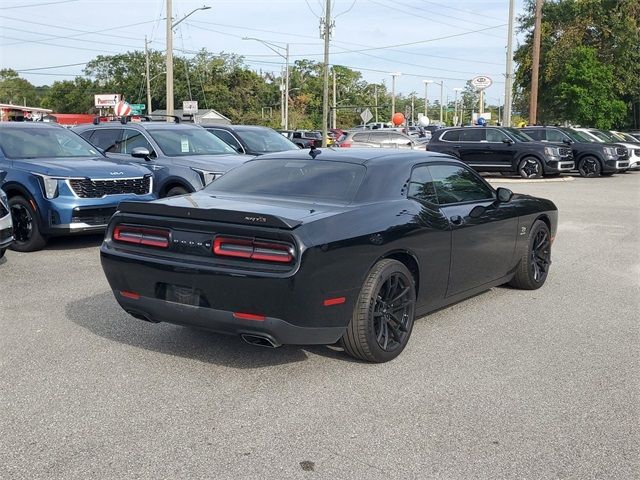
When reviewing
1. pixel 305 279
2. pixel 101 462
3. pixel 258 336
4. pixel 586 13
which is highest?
pixel 586 13

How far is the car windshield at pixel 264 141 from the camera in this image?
14.8 m

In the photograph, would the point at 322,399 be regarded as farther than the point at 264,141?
No

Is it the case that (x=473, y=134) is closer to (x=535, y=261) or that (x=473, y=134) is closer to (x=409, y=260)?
(x=535, y=261)

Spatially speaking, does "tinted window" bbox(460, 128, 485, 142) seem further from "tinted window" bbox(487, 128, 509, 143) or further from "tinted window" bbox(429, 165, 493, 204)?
"tinted window" bbox(429, 165, 493, 204)

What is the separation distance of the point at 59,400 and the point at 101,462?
0.96 m

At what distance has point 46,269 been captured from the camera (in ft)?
27.6

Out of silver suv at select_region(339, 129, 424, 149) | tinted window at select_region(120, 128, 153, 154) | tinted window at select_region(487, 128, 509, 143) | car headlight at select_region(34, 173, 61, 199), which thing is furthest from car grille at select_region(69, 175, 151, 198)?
silver suv at select_region(339, 129, 424, 149)

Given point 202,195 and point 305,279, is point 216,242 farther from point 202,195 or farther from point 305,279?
point 202,195

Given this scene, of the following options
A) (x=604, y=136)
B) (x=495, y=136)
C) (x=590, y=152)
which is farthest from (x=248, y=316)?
(x=604, y=136)

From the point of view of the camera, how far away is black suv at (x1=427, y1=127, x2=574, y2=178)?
23297 millimetres

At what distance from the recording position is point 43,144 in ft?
34.3

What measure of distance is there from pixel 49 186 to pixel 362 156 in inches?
199

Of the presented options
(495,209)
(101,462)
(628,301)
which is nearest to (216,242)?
(101,462)

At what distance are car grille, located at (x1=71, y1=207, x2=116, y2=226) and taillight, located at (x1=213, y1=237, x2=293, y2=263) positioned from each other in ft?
17.0
